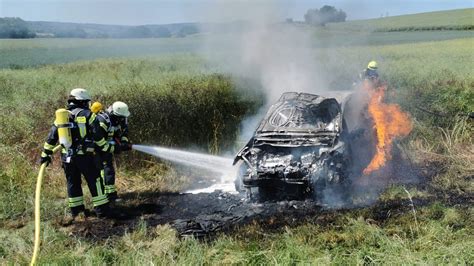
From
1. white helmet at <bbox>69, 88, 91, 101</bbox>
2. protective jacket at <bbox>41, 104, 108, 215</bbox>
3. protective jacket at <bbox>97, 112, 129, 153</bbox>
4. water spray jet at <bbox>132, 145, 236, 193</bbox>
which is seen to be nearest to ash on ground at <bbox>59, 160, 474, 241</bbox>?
protective jacket at <bbox>41, 104, 108, 215</bbox>

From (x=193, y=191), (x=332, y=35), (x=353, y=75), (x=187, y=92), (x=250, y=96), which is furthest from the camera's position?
(x=332, y=35)

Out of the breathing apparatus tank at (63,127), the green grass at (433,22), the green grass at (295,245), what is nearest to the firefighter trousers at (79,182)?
the breathing apparatus tank at (63,127)

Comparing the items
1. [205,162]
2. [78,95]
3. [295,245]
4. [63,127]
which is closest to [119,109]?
[78,95]

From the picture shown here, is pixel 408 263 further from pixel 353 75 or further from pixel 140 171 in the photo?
pixel 353 75

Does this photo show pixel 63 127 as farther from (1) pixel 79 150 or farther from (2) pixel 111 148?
(2) pixel 111 148

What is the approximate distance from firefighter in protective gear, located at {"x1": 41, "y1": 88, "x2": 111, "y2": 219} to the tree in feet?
29.5

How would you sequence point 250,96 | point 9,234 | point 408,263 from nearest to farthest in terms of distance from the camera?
1. point 408,263
2. point 9,234
3. point 250,96

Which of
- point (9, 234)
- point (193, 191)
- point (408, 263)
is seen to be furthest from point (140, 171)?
point (408, 263)

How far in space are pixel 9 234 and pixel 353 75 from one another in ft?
41.2

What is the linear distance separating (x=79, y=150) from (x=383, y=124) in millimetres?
6590

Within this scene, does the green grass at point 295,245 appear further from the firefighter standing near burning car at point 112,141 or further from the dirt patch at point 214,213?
the firefighter standing near burning car at point 112,141

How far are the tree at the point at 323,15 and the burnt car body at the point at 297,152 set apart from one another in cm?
640

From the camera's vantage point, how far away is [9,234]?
646cm

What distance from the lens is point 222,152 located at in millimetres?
11352
